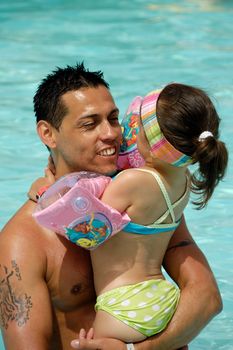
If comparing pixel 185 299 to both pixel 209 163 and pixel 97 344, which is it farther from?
pixel 209 163

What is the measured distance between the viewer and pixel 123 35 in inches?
468

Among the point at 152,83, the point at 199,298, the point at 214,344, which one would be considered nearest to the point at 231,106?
the point at 152,83

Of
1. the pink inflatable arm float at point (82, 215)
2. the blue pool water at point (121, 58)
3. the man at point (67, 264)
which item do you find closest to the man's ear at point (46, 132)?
the man at point (67, 264)

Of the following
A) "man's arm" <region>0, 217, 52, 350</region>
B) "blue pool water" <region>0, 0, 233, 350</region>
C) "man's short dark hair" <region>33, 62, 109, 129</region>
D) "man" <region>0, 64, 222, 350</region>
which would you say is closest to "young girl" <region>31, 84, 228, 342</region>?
"man" <region>0, 64, 222, 350</region>

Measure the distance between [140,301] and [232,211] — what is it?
3673 millimetres

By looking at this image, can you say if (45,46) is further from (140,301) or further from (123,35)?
(140,301)

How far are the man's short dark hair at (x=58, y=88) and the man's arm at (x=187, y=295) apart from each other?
0.79 meters

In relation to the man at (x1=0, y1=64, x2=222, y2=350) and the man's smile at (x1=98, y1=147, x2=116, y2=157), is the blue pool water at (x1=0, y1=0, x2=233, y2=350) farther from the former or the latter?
the man's smile at (x1=98, y1=147, x2=116, y2=157)

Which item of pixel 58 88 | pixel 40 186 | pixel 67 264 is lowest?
pixel 67 264

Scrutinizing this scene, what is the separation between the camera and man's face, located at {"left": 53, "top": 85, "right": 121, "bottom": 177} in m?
4.29

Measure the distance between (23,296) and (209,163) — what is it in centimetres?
97

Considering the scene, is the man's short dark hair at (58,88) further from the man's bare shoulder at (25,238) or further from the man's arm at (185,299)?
the man's arm at (185,299)

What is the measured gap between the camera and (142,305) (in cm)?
413

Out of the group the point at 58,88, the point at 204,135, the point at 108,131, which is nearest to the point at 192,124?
the point at 204,135
